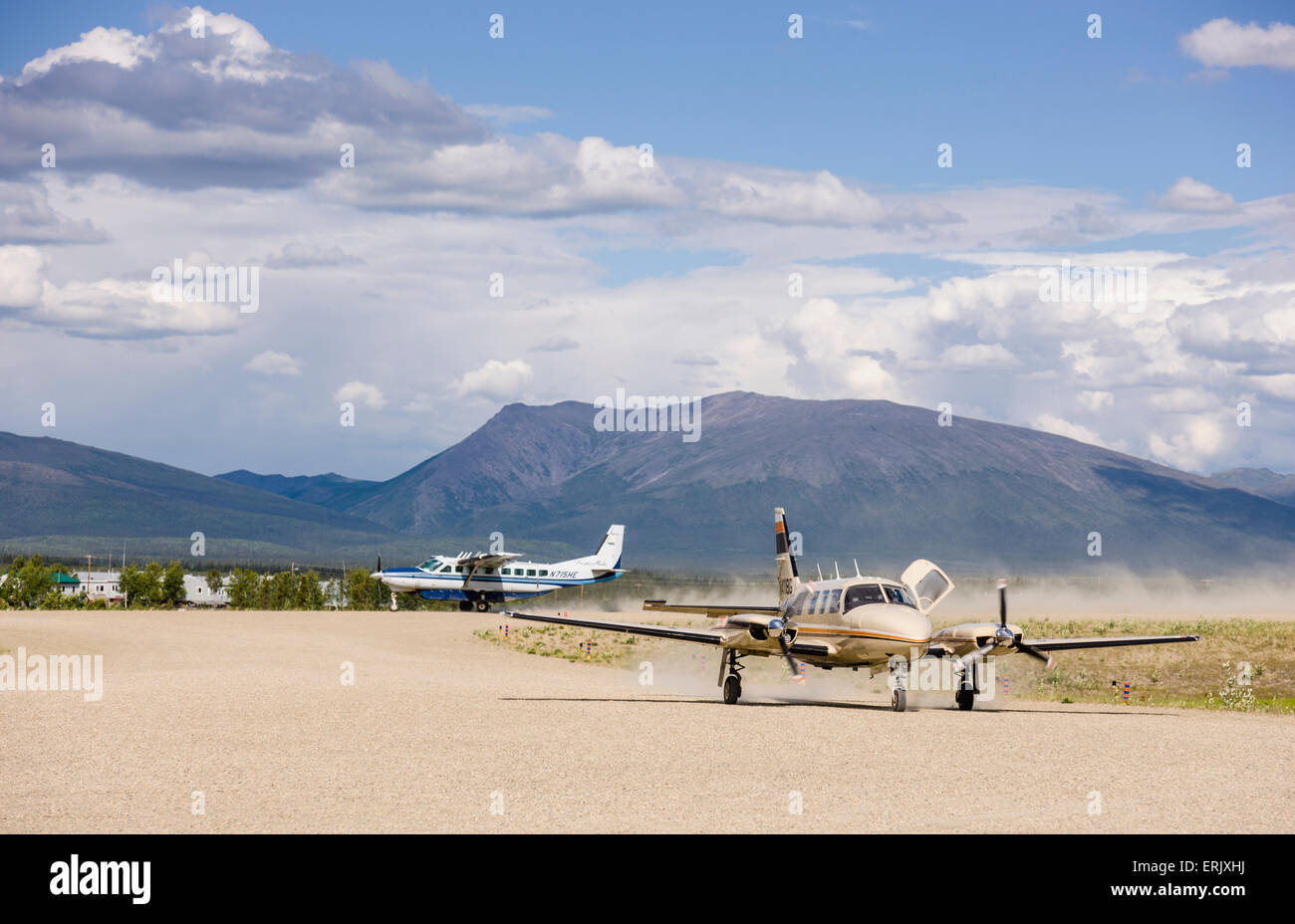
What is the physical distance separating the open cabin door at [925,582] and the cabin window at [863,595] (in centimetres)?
157

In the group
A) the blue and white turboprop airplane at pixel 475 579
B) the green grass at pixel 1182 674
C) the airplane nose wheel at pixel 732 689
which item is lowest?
the green grass at pixel 1182 674

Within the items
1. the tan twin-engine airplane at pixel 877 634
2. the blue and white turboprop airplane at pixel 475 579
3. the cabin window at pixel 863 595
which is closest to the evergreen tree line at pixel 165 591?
the blue and white turboprop airplane at pixel 475 579

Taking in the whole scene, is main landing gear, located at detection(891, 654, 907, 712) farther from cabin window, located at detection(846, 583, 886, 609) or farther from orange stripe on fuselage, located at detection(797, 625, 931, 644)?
cabin window, located at detection(846, 583, 886, 609)

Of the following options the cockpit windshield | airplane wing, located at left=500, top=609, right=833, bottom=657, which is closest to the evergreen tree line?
airplane wing, located at left=500, top=609, right=833, bottom=657

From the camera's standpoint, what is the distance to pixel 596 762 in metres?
20.3

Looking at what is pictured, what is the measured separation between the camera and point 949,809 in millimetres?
A: 16484

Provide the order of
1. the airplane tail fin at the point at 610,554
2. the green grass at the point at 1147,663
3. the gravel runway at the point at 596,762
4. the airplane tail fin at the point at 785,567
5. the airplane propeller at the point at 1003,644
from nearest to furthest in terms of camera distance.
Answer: the gravel runway at the point at 596,762 < the airplane propeller at the point at 1003,644 < the airplane tail fin at the point at 785,567 < the green grass at the point at 1147,663 < the airplane tail fin at the point at 610,554

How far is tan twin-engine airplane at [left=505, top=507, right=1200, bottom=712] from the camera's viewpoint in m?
28.0

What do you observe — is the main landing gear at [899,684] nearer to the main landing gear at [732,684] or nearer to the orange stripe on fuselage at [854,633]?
the orange stripe on fuselage at [854,633]

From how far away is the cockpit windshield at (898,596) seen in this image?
95.1 feet

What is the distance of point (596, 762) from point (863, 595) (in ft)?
34.9
